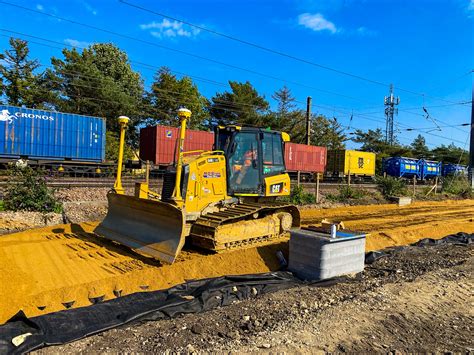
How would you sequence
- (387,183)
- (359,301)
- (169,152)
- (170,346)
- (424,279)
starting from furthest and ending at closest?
1. (169,152)
2. (387,183)
3. (424,279)
4. (359,301)
5. (170,346)

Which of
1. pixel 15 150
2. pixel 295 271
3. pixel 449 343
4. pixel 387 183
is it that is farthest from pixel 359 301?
pixel 15 150

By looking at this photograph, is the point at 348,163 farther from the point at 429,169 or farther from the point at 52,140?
the point at 52,140

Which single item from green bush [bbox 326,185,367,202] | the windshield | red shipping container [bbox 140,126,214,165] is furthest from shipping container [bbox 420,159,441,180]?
the windshield

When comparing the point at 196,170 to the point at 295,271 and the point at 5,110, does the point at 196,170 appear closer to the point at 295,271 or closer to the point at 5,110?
the point at 295,271

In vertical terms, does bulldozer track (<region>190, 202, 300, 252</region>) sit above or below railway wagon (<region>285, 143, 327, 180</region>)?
below

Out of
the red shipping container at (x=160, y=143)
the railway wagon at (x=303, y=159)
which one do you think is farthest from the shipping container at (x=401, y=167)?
the red shipping container at (x=160, y=143)

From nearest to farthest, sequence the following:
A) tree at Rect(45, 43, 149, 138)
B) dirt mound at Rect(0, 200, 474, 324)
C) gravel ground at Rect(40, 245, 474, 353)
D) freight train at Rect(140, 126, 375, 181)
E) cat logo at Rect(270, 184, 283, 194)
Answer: gravel ground at Rect(40, 245, 474, 353) < dirt mound at Rect(0, 200, 474, 324) < cat logo at Rect(270, 184, 283, 194) < freight train at Rect(140, 126, 375, 181) < tree at Rect(45, 43, 149, 138)

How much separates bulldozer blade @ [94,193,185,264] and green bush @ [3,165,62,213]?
11.1 feet

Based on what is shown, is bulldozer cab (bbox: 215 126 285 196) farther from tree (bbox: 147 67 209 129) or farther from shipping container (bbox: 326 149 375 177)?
tree (bbox: 147 67 209 129)

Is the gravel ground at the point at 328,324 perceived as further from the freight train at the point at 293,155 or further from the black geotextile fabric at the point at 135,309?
the freight train at the point at 293,155

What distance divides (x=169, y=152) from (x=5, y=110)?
9601mm

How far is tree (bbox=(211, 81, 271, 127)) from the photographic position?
1778 inches

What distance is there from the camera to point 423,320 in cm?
438

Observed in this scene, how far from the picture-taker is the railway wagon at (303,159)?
29508 mm
